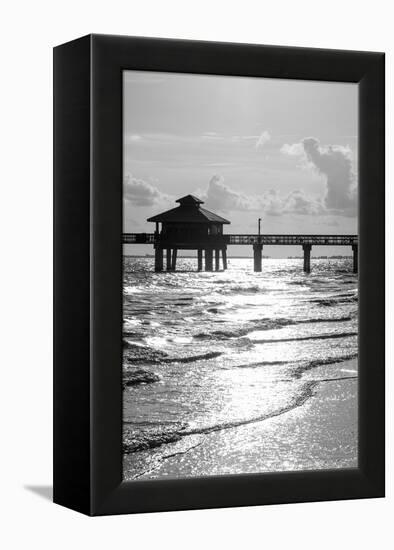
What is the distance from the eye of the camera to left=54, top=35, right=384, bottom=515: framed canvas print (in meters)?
7.58

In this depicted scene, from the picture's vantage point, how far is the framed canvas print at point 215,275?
7.58 m

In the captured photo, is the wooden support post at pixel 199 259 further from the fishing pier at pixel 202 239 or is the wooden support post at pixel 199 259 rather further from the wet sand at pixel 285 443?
the wet sand at pixel 285 443

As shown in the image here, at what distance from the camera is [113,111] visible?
7.56 metres

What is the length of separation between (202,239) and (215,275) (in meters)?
0.23

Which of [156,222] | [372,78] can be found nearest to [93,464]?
[156,222]

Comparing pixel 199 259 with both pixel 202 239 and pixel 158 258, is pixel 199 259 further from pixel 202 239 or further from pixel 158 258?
pixel 158 258

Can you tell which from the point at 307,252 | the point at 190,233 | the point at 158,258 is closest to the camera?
the point at 158,258

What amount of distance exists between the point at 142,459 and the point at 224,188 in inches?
63.1

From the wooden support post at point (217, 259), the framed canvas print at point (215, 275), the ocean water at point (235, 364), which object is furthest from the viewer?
the wooden support post at point (217, 259)

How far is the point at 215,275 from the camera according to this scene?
791cm

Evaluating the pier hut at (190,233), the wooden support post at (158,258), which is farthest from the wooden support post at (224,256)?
the wooden support post at (158,258)

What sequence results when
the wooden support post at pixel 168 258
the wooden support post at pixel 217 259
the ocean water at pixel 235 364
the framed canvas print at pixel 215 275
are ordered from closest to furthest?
1. the framed canvas print at pixel 215 275
2. the ocean water at pixel 235 364
3. the wooden support post at pixel 168 258
4. the wooden support post at pixel 217 259

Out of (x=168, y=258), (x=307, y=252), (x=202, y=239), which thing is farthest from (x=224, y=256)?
(x=307, y=252)

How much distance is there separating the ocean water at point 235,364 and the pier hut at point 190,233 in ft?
0.25
